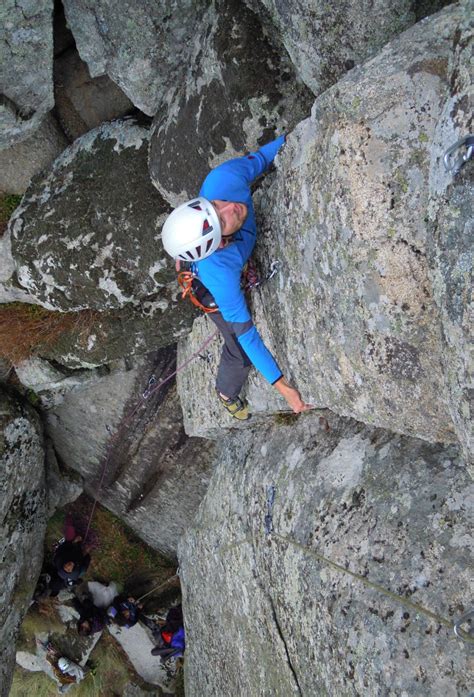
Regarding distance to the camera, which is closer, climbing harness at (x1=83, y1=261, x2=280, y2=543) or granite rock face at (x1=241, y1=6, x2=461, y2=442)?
granite rock face at (x1=241, y1=6, x2=461, y2=442)

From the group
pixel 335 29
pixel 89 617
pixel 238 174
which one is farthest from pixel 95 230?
pixel 89 617

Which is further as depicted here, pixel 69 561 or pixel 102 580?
pixel 102 580

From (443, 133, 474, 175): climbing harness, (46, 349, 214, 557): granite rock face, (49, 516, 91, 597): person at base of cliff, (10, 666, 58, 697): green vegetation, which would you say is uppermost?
(443, 133, 474, 175): climbing harness

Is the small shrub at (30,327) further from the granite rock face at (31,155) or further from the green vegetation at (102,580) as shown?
the green vegetation at (102,580)

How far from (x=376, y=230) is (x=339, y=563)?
8.87 ft

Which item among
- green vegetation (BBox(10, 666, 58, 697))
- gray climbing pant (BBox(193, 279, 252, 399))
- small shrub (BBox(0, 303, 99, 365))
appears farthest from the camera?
green vegetation (BBox(10, 666, 58, 697))

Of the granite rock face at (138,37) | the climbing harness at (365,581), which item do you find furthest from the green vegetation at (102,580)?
the granite rock face at (138,37)

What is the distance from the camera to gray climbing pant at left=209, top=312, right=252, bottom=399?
5.79 metres

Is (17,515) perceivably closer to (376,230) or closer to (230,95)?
(230,95)

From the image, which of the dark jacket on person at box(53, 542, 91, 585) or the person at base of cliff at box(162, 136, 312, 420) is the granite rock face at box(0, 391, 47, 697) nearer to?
the dark jacket on person at box(53, 542, 91, 585)

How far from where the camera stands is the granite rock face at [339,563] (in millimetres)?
3680

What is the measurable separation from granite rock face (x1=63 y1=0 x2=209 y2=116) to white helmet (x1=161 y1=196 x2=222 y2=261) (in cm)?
196

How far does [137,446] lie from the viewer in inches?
380

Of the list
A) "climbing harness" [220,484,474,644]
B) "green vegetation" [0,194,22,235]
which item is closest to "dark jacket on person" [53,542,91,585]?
"climbing harness" [220,484,474,644]
